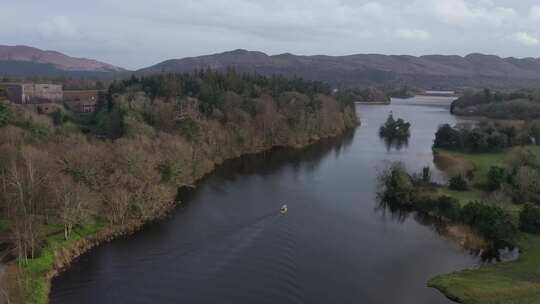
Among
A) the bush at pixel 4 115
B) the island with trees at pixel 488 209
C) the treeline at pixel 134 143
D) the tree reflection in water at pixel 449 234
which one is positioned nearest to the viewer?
the island with trees at pixel 488 209

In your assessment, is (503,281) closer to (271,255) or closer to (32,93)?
(271,255)

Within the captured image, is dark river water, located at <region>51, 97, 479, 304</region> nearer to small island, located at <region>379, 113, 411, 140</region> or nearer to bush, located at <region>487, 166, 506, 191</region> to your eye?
bush, located at <region>487, 166, 506, 191</region>

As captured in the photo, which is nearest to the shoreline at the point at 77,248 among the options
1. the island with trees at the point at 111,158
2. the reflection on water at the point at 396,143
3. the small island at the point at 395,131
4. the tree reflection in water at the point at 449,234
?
the island with trees at the point at 111,158

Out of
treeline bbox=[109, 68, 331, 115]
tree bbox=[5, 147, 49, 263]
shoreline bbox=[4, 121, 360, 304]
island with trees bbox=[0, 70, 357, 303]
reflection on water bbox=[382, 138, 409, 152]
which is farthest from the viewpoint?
reflection on water bbox=[382, 138, 409, 152]

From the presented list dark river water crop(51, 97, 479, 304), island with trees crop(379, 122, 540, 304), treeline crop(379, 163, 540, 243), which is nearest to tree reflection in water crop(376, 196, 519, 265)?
island with trees crop(379, 122, 540, 304)

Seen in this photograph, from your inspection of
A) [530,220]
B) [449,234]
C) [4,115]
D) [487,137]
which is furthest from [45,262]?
[487,137]

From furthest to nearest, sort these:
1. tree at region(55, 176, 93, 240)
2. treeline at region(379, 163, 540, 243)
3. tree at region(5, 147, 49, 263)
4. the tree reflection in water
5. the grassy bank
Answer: treeline at region(379, 163, 540, 243)
the tree reflection in water
tree at region(55, 176, 93, 240)
tree at region(5, 147, 49, 263)
the grassy bank

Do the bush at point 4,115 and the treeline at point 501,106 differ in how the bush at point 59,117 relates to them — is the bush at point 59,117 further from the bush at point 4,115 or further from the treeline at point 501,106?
the treeline at point 501,106
